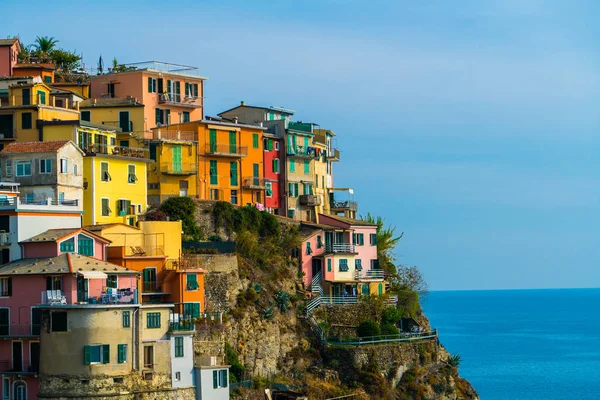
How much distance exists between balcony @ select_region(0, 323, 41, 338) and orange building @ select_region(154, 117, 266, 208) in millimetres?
23662

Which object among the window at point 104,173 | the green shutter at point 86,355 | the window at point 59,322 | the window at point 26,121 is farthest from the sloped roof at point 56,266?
the window at point 26,121

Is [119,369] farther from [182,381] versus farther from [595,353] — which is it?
[595,353]

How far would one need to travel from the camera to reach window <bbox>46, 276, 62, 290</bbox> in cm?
6278

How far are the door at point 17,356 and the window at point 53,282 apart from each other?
3.19 metres

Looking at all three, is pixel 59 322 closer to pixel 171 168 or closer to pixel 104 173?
pixel 104 173

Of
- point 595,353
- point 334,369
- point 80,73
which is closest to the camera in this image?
point 334,369

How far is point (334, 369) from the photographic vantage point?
76250 mm

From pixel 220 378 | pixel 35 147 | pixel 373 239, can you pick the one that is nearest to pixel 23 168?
pixel 35 147

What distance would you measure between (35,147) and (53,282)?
39.6ft

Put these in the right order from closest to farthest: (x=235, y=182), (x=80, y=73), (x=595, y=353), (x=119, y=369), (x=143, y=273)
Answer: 1. (x=119, y=369)
2. (x=143, y=273)
3. (x=235, y=182)
4. (x=80, y=73)
5. (x=595, y=353)

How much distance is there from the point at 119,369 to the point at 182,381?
4.39 metres

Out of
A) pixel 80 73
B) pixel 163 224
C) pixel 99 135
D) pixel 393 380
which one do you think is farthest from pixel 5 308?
pixel 80 73

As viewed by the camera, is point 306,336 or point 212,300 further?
point 306,336

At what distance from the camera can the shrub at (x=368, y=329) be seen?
260 ft
